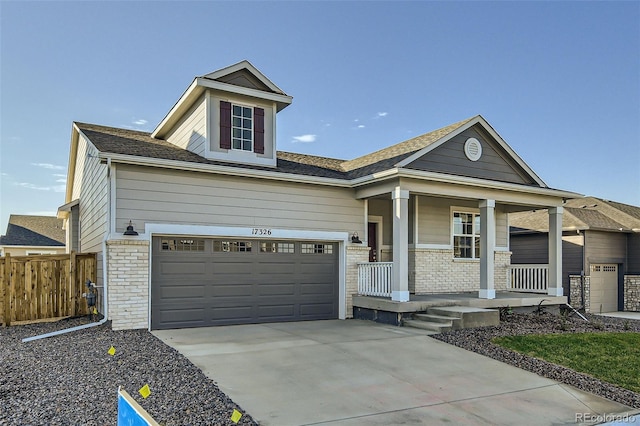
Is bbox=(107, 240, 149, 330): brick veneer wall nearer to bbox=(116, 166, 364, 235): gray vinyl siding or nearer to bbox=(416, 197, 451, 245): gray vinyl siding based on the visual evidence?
bbox=(116, 166, 364, 235): gray vinyl siding

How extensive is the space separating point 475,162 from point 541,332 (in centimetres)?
508

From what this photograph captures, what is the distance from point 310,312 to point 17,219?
26.2 m

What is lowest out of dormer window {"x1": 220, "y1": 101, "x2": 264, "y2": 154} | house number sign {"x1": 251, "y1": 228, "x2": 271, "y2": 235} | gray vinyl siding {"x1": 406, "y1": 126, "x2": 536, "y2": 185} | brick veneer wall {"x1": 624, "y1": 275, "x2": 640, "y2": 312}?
brick veneer wall {"x1": 624, "y1": 275, "x2": 640, "y2": 312}

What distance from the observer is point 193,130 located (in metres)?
12.2

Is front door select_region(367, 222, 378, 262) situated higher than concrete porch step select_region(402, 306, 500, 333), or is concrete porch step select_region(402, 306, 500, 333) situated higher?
front door select_region(367, 222, 378, 262)

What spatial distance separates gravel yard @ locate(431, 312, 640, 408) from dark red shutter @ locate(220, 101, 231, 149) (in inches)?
260

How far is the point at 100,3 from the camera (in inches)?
466

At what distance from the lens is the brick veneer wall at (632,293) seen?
19.2m

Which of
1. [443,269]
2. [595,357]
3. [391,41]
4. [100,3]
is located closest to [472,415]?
[595,357]

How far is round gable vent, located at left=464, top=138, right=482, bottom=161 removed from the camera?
13180 millimetres

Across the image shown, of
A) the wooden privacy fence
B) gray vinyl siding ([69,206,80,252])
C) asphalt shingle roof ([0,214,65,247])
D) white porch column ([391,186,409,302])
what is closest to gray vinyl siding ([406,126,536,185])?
white porch column ([391,186,409,302])

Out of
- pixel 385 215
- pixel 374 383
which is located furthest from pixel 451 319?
pixel 385 215

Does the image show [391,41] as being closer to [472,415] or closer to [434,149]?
[434,149]

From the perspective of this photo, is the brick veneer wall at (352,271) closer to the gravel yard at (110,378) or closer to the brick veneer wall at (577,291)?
the gravel yard at (110,378)
